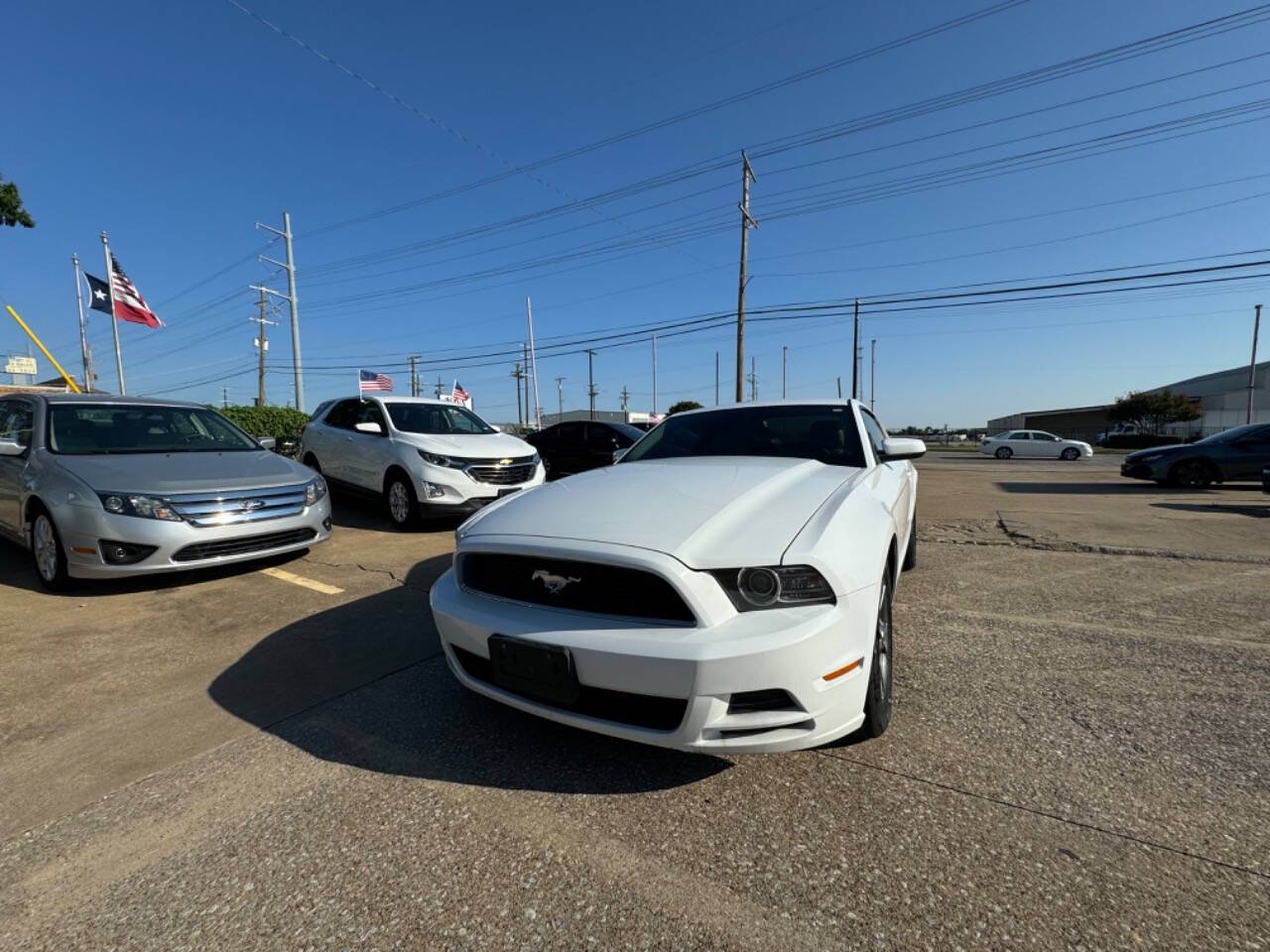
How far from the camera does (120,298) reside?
20.3m

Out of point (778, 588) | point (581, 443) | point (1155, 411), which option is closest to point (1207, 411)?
point (1155, 411)

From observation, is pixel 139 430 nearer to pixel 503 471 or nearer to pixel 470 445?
pixel 470 445

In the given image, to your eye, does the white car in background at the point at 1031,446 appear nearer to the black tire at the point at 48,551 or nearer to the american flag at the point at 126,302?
the black tire at the point at 48,551

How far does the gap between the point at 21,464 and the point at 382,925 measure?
18.0 ft

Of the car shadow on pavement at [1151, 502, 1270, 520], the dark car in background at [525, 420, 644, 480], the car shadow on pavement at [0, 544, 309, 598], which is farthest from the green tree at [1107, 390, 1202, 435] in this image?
the car shadow on pavement at [0, 544, 309, 598]

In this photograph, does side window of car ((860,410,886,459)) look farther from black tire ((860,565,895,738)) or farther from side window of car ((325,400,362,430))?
side window of car ((325,400,362,430))

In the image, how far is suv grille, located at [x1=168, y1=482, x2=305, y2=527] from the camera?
4.29 metres

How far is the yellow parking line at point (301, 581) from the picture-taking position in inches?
174

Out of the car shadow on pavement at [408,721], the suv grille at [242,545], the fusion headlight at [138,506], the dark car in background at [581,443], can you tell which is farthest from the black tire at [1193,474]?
Answer: the fusion headlight at [138,506]

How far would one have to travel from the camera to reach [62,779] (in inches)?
86.8

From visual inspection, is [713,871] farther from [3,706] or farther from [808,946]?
[3,706]

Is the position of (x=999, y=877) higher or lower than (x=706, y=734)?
lower

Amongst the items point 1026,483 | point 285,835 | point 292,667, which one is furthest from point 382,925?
point 1026,483

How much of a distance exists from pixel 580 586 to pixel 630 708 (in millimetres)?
442
